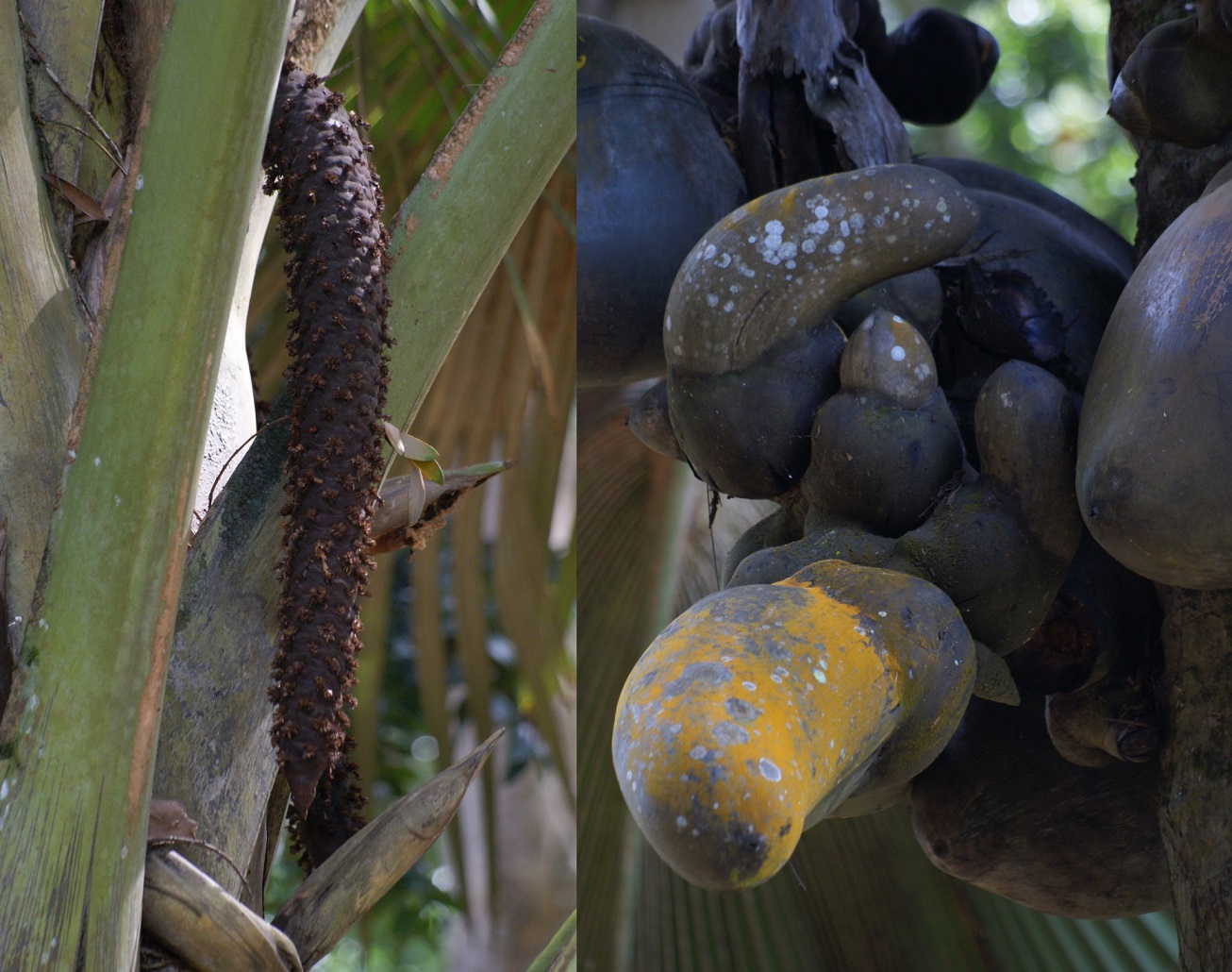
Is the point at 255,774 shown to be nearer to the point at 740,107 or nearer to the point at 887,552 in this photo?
the point at 887,552

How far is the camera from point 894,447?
1.99 feet

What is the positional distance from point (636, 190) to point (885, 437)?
0.25 meters

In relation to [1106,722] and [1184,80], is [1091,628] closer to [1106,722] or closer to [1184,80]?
[1106,722]

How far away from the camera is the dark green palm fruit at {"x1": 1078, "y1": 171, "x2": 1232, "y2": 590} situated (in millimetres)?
521

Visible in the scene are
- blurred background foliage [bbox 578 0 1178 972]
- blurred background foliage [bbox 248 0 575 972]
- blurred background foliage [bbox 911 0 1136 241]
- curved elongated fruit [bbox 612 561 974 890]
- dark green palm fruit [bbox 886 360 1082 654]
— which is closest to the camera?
curved elongated fruit [bbox 612 561 974 890]

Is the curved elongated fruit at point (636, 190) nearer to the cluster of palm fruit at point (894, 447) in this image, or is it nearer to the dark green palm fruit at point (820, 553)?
the cluster of palm fruit at point (894, 447)

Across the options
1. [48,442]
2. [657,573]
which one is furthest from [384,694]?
[48,442]

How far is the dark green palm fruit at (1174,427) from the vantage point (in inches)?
20.5

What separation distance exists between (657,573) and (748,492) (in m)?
0.49

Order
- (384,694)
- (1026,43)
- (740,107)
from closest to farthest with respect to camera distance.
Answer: (740,107)
(384,694)
(1026,43)

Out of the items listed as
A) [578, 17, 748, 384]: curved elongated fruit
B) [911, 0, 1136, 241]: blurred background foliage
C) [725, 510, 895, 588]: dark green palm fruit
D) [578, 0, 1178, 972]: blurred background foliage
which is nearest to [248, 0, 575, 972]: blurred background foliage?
[578, 0, 1178, 972]: blurred background foliage

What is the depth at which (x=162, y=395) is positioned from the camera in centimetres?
50

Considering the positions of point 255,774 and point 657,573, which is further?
point 657,573

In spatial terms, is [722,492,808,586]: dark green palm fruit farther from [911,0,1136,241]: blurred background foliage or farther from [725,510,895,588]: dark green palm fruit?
[911,0,1136,241]: blurred background foliage
